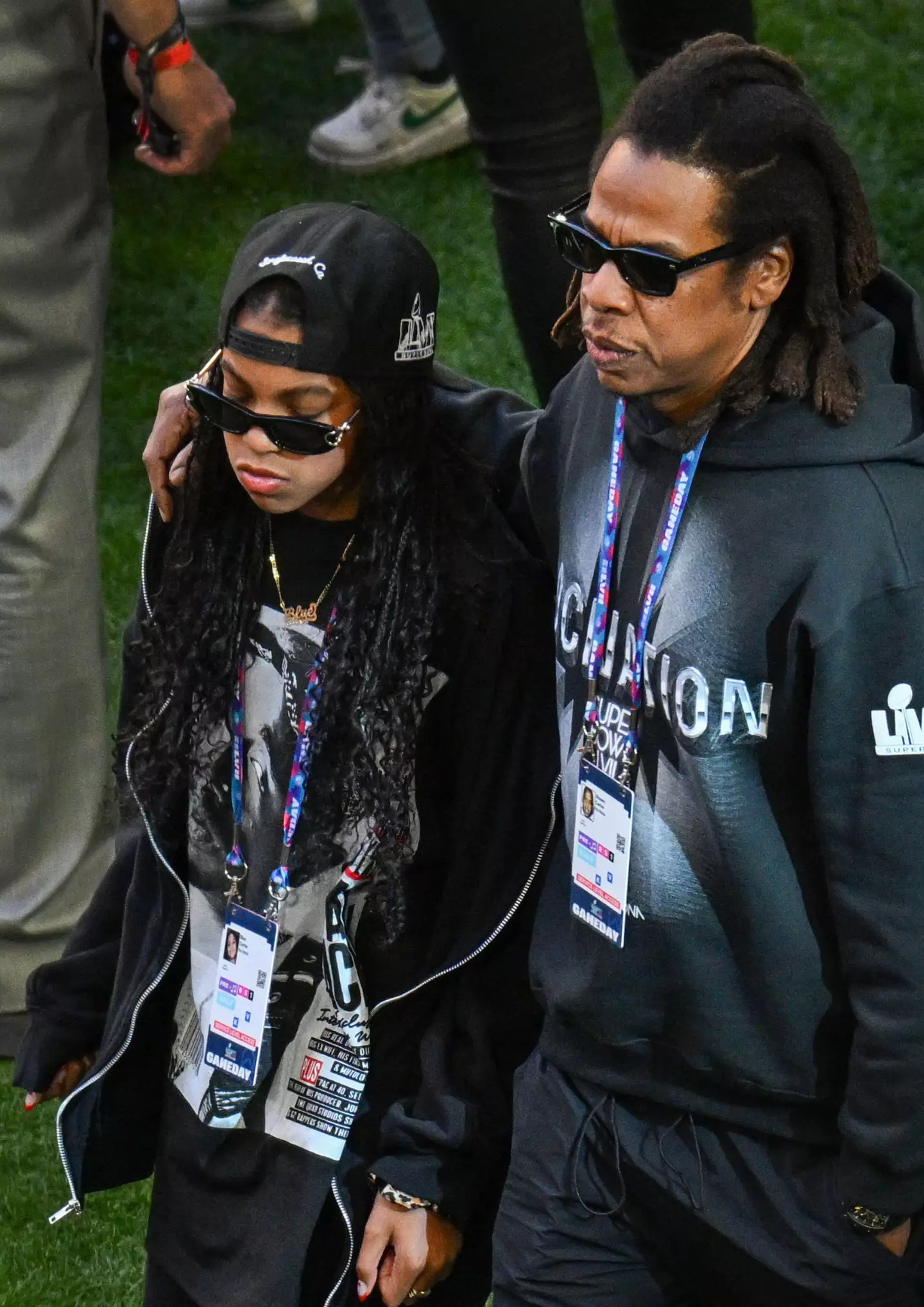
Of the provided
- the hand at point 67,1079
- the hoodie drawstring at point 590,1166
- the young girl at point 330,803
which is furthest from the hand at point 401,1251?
the hand at point 67,1079

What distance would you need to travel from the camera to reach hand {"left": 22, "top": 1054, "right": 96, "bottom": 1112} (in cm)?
283

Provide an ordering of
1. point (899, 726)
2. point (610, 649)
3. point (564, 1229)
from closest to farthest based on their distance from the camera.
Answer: point (899, 726) < point (610, 649) < point (564, 1229)

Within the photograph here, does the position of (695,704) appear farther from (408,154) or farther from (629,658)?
(408,154)

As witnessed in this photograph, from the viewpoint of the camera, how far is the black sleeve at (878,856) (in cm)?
201

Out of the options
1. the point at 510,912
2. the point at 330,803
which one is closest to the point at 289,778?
the point at 330,803

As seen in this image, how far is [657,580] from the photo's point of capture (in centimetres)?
218

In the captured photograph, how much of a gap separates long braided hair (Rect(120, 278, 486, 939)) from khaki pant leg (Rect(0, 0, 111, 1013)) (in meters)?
0.98

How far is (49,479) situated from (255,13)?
3.82 meters

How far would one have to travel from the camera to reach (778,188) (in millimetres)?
2021

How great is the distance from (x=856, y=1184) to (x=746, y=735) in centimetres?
50

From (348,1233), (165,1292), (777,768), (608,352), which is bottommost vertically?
(165,1292)

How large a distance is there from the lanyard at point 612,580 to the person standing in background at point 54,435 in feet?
4.44

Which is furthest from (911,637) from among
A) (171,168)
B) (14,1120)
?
(14,1120)

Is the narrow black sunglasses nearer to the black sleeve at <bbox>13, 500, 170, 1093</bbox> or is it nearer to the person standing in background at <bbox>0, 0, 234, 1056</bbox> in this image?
the black sleeve at <bbox>13, 500, 170, 1093</bbox>
